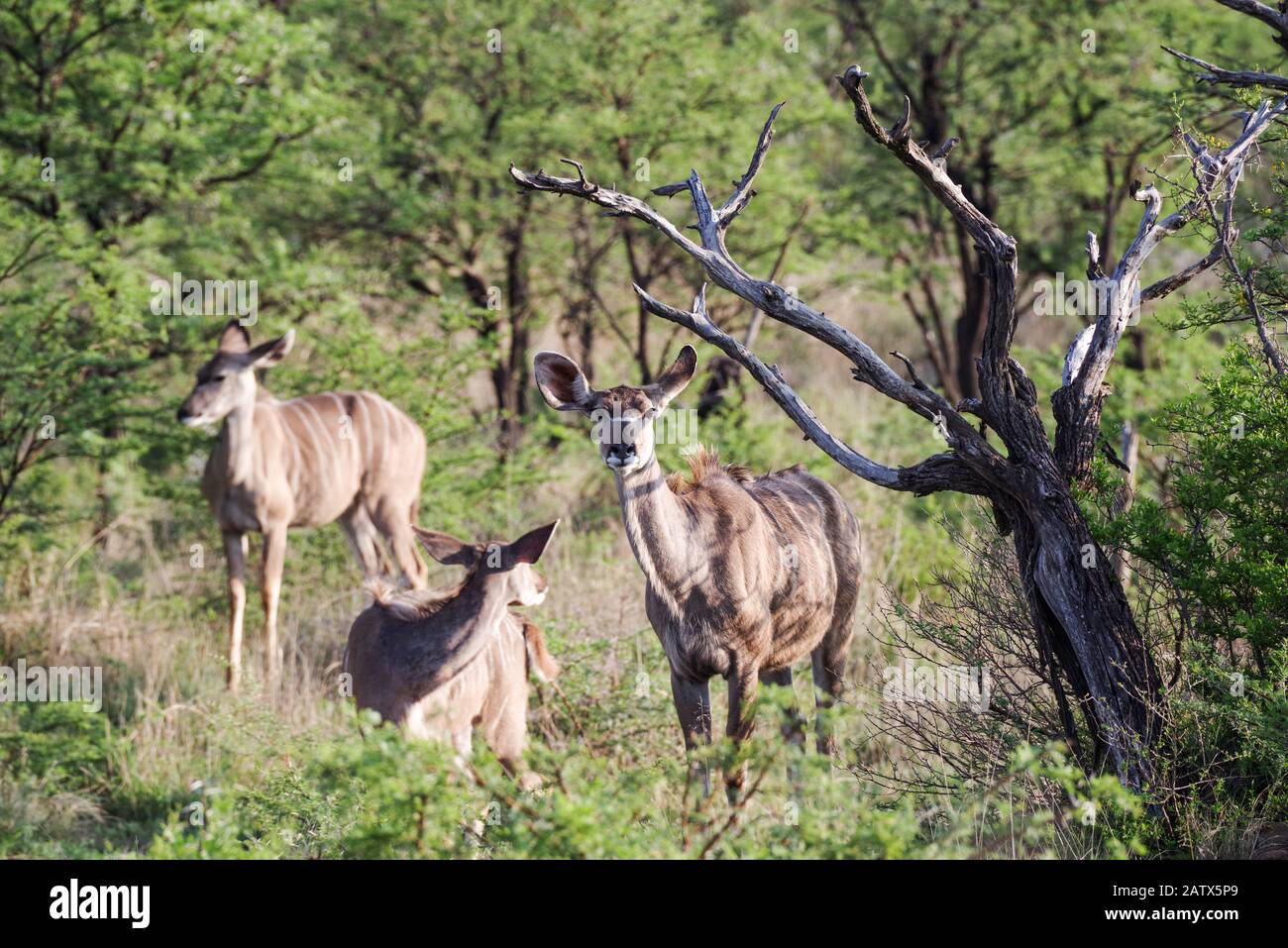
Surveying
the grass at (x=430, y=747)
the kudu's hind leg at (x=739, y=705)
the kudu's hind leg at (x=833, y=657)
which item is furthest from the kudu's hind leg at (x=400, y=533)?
the kudu's hind leg at (x=739, y=705)

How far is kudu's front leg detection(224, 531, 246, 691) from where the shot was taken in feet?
30.4

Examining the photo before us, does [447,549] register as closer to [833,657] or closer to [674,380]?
[674,380]

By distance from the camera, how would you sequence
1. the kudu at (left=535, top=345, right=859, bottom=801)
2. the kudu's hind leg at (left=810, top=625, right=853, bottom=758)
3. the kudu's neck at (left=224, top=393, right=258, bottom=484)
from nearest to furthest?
the kudu at (left=535, top=345, right=859, bottom=801)
the kudu's hind leg at (left=810, top=625, right=853, bottom=758)
the kudu's neck at (left=224, top=393, right=258, bottom=484)

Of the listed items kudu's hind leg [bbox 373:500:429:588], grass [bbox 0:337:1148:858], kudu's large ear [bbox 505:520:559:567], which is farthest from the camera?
kudu's hind leg [bbox 373:500:429:588]

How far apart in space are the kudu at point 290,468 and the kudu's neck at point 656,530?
13.5ft

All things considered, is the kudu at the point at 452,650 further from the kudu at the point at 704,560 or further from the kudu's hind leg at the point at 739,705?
the kudu's hind leg at the point at 739,705

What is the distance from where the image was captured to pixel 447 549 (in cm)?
617

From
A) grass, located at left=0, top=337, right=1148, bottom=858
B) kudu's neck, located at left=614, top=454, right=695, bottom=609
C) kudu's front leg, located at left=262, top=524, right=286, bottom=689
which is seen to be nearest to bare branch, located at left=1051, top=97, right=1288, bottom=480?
grass, located at left=0, top=337, right=1148, bottom=858

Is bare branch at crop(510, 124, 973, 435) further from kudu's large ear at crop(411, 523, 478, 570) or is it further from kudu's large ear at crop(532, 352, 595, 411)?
kudu's large ear at crop(411, 523, 478, 570)

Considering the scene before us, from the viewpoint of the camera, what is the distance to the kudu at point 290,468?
9922mm

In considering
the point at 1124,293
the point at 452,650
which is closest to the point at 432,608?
the point at 452,650
